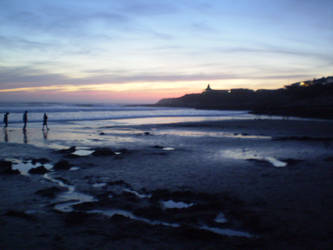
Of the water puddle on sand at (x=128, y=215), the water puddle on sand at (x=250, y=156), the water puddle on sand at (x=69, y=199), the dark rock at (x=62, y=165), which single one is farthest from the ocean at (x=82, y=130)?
the water puddle on sand at (x=128, y=215)

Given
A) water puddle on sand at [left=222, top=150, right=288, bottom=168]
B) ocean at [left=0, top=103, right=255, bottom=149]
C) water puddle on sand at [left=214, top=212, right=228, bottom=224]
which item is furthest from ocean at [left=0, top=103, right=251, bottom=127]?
water puddle on sand at [left=214, top=212, right=228, bottom=224]

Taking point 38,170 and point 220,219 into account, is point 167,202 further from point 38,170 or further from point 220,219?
point 38,170

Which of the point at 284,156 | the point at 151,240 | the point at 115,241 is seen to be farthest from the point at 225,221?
the point at 284,156

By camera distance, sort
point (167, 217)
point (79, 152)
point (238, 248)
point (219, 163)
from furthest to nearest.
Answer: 1. point (79, 152)
2. point (219, 163)
3. point (167, 217)
4. point (238, 248)

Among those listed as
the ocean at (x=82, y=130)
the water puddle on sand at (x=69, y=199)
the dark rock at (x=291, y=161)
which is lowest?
the water puddle on sand at (x=69, y=199)

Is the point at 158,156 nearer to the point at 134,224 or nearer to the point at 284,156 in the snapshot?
the point at 284,156

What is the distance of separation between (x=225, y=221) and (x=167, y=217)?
1257 millimetres

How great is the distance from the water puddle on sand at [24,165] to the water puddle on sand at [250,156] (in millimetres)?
7904

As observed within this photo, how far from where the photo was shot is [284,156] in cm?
1266

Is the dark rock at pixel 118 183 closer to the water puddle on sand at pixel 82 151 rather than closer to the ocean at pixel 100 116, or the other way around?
the water puddle on sand at pixel 82 151

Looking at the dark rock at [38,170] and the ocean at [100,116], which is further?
the ocean at [100,116]

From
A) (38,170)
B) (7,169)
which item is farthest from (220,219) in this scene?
(7,169)

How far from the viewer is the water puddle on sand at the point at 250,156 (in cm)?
1117

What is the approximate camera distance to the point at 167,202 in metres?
6.95
